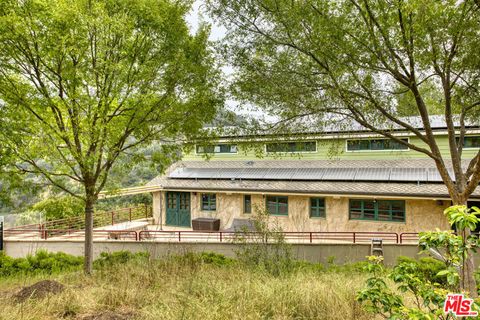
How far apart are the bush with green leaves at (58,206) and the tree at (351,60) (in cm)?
557

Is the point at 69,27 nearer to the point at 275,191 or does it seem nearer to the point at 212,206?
the point at 275,191

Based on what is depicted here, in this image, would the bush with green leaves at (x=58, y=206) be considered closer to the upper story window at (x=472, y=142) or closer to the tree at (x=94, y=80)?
the tree at (x=94, y=80)

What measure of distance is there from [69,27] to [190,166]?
15.2 metres

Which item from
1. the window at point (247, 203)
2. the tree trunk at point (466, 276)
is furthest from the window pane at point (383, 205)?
the tree trunk at point (466, 276)

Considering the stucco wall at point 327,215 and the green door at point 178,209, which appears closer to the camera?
the stucco wall at point 327,215

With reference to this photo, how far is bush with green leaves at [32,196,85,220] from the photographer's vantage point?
802cm

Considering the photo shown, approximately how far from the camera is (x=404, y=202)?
1452 cm

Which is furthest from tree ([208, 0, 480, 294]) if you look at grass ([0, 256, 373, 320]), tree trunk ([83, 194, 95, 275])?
tree trunk ([83, 194, 95, 275])

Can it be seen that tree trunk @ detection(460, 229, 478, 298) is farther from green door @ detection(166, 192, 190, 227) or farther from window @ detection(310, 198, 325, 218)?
green door @ detection(166, 192, 190, 227)

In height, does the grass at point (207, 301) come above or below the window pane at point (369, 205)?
below

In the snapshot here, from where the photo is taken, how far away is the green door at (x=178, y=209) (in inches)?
757

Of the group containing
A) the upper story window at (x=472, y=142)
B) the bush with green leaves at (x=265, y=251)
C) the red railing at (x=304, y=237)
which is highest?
the upper story window at (x=472, y=142)

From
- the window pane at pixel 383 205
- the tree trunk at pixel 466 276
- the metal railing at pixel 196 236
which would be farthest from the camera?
the window pane at pixel 383 205

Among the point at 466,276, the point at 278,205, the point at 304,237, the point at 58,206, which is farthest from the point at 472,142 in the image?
the point at 58,206
